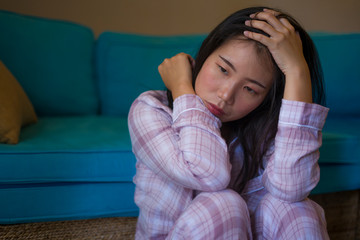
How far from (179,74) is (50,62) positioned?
934mm

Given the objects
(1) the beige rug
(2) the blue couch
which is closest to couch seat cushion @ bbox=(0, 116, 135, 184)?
(2) the blue couch

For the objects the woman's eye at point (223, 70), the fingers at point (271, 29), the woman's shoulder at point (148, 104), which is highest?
the fingers at point (271, 29)

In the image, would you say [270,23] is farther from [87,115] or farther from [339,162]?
[87,115]

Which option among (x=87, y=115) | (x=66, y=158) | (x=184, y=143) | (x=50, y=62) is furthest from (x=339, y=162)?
(x=50, y=62)

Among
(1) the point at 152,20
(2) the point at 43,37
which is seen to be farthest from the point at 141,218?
(1) the point at 152,20

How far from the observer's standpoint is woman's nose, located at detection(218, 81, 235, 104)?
31.3 inches

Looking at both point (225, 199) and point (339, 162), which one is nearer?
point (225, 199)

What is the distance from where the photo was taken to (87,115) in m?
1.65

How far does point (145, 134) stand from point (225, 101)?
0.21 metres

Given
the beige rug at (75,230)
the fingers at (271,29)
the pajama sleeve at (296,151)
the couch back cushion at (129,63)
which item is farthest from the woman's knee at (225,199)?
the couch back cushion at (129,63)

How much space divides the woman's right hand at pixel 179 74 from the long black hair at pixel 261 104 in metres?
0.03

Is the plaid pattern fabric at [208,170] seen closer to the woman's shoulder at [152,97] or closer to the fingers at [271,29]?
the woman's shoulder at [152,97]

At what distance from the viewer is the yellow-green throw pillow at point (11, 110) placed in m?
1.05

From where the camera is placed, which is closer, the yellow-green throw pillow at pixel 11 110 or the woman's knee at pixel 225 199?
the woman's knee at pixel 225 199
